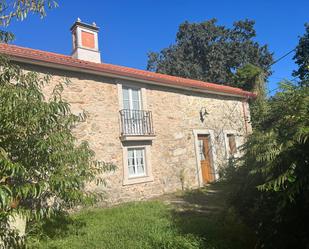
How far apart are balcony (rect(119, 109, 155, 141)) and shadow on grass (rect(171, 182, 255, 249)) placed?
2.64m

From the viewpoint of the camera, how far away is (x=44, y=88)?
29.3 feet

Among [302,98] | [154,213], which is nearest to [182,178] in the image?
[154,213]

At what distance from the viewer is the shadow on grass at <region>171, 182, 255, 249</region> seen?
5711 mm

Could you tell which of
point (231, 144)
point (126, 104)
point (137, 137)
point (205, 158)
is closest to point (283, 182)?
point (137, 137)

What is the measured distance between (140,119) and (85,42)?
13.3 feet

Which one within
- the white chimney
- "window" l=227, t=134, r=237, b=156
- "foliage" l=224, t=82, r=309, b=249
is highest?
the white chimney

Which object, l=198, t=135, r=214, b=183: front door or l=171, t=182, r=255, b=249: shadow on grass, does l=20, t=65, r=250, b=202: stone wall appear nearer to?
l=198, t=135, r=214, b=183: front door

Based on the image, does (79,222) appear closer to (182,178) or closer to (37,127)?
(37,127)

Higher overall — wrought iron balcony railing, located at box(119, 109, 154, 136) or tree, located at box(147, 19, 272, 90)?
tree, located at box(147, 19, 272, 90)

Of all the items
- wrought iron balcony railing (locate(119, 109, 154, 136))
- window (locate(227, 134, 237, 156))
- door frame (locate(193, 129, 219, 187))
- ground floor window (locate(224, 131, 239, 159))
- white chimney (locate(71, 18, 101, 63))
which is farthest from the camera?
window (locate(227, 134, 237, 156))

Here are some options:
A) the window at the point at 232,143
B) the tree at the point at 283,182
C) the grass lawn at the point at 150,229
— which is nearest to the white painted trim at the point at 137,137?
the grass lawn at the point at 150,229

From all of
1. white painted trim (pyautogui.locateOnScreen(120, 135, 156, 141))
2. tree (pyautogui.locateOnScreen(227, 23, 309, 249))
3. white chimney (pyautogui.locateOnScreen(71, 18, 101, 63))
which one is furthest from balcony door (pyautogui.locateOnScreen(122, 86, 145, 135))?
tree (pyautogui.locateOnScreen(227, 23, 309, 249))

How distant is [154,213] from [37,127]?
472 centimetres

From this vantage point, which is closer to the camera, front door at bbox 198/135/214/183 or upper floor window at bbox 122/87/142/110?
upper floor window at bbox 122/87/142/110
